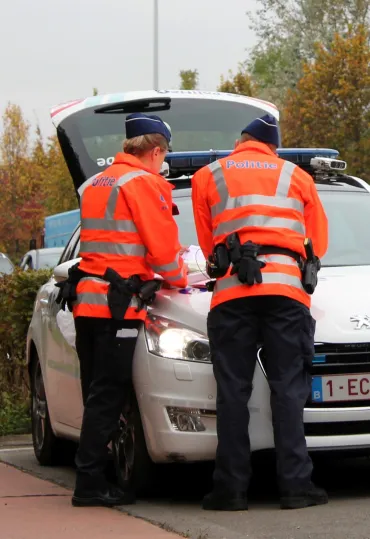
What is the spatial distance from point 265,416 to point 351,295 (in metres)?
0.73

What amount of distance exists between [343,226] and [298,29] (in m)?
49.5

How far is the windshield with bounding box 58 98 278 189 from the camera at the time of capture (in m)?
14.6

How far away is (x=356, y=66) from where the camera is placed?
36594mm

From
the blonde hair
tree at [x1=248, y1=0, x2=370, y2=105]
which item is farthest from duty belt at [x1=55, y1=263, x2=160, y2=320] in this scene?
tree at [x1=248, y1=0, x2=370, y2=105]

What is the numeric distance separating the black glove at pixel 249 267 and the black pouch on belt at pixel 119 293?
519mm

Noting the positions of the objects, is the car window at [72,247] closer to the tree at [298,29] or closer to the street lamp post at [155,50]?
the street lamp post at [155,50]

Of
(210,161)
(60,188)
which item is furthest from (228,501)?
(60,188)

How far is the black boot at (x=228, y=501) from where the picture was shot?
627 centimetres

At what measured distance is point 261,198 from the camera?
253 inches

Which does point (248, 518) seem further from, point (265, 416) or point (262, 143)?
point (262, 143)

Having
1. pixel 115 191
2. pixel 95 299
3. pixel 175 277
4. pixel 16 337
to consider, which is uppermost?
pixel 115 191

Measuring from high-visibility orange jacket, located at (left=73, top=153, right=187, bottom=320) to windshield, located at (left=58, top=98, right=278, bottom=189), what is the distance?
778cm

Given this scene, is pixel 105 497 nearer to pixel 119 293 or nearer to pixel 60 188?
pixel 119 293

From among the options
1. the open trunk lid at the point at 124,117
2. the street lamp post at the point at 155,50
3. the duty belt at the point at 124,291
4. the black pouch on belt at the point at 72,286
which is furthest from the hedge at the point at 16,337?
the street lamp post at the point at 155,50
